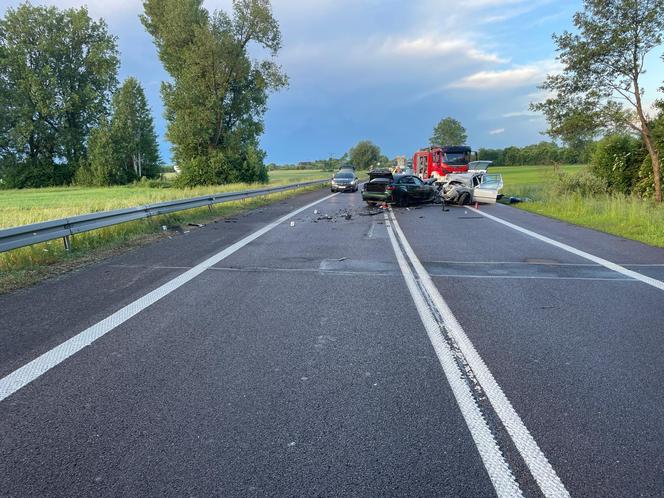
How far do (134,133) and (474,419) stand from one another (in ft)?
228

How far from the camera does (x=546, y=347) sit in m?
4.26

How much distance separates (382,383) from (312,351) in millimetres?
872

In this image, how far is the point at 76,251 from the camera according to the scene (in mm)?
9172

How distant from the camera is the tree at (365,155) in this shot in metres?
167

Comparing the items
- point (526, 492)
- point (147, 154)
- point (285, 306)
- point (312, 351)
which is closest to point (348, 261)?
point (285, 306)

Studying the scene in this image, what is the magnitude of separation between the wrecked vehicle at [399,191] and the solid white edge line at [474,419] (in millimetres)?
16267

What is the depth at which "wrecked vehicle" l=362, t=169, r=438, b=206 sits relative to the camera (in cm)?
2130

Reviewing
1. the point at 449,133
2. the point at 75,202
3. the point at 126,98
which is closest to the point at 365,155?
the point at 449,133

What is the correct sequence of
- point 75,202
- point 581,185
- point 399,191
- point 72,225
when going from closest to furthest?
point 72,225, point 399,191, point 581,185, point 75,202

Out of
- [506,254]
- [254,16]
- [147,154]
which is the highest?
[254,16]

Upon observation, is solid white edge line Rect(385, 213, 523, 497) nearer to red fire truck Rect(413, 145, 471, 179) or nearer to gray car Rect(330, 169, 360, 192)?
red fire truck Rect(413, 145, 471, 179)

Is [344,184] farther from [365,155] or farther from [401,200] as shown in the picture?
[365,155]

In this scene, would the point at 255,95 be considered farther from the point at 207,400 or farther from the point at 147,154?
the point at 207,400

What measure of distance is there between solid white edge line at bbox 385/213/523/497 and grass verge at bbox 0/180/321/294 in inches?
229
